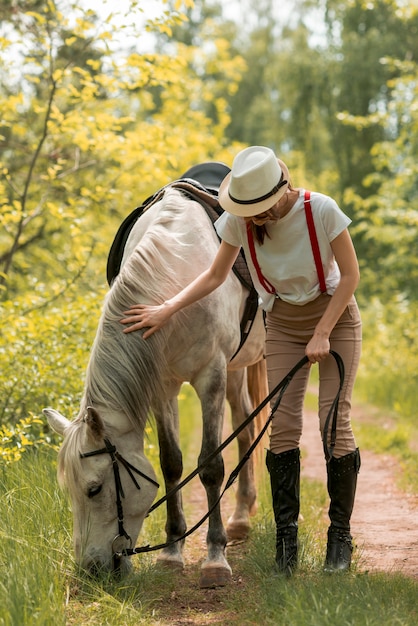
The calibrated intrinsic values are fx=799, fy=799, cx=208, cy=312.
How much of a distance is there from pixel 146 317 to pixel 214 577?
4.03ft

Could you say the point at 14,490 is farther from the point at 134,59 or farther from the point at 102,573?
the point at 134,59

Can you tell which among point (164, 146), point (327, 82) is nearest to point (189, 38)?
point (327, 82)

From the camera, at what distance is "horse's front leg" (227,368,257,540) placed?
4.62m

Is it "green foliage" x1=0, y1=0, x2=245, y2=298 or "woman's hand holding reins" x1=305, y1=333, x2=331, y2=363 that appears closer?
"woman's hand holding reins" x1=305, y1=333, x2=331, y2=363

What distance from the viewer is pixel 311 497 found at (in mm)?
5203

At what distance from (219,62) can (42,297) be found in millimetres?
8262

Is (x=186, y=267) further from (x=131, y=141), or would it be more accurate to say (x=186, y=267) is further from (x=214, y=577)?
(x=131, y=141)

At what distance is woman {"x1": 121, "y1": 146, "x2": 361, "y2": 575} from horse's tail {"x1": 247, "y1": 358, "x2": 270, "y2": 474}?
161cm

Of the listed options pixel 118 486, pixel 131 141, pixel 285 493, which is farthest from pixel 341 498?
pixel 131 141

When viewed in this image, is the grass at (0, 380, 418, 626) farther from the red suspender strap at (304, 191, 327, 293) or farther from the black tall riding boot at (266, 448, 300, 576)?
the red suspender strap at (304, 191, 327, 293)

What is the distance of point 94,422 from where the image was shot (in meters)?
3.25

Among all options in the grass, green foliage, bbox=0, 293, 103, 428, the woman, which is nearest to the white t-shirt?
the woman

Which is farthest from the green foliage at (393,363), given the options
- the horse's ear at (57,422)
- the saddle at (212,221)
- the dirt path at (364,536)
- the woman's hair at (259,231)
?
the horse's ear at (57,422)

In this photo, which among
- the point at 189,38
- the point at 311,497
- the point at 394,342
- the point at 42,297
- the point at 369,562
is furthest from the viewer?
the point at 189,38
